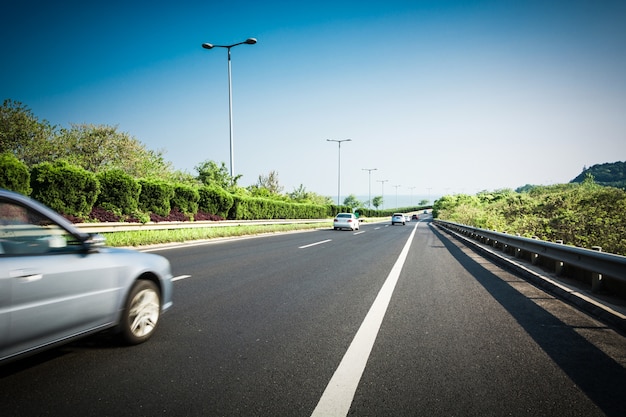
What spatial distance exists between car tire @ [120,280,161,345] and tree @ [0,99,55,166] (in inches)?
1707

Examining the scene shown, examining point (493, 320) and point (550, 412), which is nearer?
point (550, 412)

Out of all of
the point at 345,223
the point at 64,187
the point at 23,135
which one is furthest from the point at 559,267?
the point at 23,135

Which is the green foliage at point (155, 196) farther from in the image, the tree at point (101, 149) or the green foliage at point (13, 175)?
the tree at point (101, 149)

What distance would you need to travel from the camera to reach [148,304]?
3.97 m

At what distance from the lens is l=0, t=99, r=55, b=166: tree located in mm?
36844

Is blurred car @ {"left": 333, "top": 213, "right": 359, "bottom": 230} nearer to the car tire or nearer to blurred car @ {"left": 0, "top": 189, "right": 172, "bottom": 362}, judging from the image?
the car tire

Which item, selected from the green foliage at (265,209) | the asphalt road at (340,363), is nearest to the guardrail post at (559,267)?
the asphalt road at (340,363)

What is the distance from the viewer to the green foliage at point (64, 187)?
14.7 meters

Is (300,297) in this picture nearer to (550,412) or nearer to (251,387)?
(251,387)

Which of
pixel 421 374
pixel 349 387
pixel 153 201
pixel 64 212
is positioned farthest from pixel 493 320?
pixel 153 201

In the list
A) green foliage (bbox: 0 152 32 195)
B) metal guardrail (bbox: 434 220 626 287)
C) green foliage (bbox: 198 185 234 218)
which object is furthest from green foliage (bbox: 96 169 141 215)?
metal guardrail (bbox: 434 220 626 287)

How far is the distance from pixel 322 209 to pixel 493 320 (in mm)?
49639

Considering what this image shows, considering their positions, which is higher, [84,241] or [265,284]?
[84,241]

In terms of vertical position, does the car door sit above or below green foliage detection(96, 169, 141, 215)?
below
